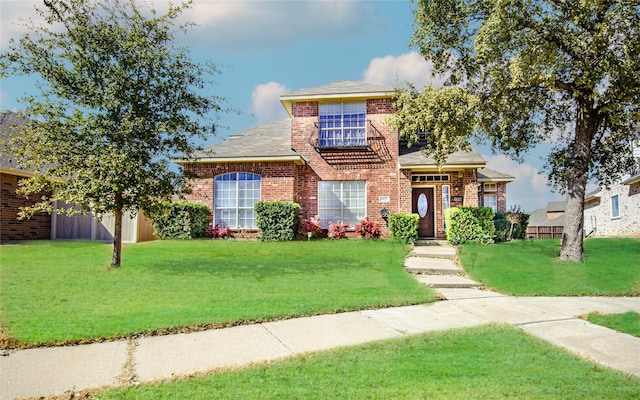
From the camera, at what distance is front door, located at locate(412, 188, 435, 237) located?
61.7ft

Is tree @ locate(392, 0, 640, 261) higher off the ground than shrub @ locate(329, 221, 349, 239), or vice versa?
tree @ locate(392, 0, 640, 261)

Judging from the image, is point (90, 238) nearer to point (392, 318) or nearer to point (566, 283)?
point (392, 318)

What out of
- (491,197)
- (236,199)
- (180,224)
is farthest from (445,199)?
(491,197)

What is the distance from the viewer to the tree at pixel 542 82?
37.6ft

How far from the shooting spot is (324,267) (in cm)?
1060

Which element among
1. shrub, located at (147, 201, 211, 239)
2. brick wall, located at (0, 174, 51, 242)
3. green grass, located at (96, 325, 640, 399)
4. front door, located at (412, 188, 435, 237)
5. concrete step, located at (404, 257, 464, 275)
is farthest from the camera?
Result: front door, located at (412, 188, 435, 237)

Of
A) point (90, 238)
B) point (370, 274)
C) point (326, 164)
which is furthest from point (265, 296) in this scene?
point (90, 238)

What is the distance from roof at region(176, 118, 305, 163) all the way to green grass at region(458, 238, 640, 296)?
25.9ft

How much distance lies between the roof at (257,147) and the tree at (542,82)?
5644 millimetres

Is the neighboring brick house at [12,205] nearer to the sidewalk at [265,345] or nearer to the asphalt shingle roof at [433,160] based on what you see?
the sidewalk at [265,345]

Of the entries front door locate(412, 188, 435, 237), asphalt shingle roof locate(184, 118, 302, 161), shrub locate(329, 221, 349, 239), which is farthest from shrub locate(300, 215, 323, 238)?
front door locate(412, 188, 435, 237)

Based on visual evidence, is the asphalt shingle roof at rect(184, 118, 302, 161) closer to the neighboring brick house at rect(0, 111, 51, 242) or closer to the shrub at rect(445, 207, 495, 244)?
the neighboring brick house at rect(0, 111, 51, 242)

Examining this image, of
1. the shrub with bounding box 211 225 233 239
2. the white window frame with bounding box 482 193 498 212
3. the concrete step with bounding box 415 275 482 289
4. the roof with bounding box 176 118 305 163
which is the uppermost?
the roof with bounding box 176 118 305 163

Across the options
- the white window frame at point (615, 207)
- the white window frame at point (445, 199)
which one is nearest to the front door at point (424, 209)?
the white window frame at point (445, 199)
